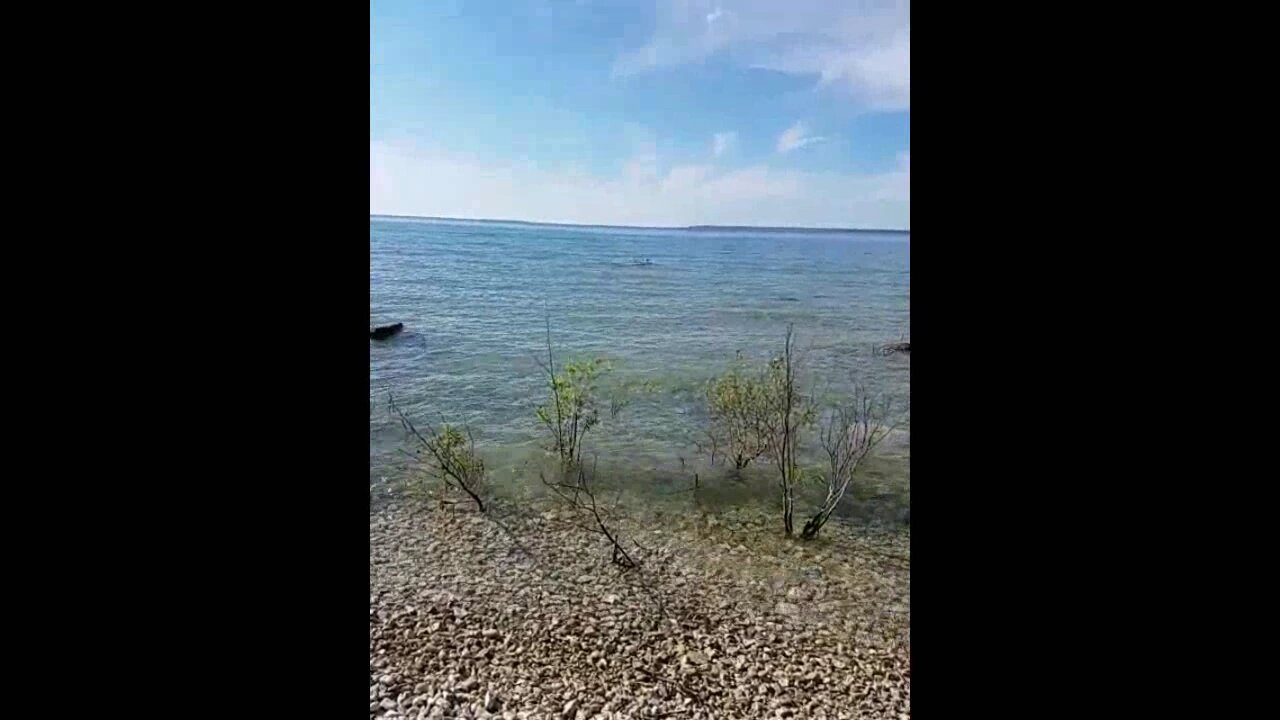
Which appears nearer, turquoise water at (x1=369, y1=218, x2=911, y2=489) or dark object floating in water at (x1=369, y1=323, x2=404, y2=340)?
turquoise water at (x1=369, y1=218, x2=911, y2=489)

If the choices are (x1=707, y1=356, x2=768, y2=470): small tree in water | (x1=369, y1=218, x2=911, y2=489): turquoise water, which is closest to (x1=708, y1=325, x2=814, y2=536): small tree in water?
(x1=707, y1=356, x2=768, y2=470): small tree in water

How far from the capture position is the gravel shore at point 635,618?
254cm

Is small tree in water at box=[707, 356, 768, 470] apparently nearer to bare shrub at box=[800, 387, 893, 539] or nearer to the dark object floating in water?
bare shrub at box=[800, 387, 893, 539]

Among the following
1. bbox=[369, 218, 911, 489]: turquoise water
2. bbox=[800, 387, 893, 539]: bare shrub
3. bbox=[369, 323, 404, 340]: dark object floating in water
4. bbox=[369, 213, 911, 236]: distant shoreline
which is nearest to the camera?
bbox=[800, 387, 893, 539]: bare shrub

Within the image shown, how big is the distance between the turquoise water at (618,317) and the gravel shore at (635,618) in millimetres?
694

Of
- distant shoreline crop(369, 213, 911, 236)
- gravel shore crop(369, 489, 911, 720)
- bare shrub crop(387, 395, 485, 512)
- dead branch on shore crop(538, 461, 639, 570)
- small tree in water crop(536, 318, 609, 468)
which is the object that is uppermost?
distant shoreline crop(369, 213, 911, 236)

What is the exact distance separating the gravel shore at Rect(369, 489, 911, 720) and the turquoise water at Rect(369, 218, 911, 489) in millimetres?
694

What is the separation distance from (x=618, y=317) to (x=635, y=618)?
10.4 ft

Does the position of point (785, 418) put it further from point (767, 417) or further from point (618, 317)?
point (618, 317)

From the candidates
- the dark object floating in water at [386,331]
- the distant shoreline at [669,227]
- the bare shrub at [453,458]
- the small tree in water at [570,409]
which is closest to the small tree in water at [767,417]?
the small tree in water at [570,409]

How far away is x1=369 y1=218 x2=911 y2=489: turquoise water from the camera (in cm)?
470

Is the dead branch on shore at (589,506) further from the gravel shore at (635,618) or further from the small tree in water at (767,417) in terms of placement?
the small tree in water at (767,417)
